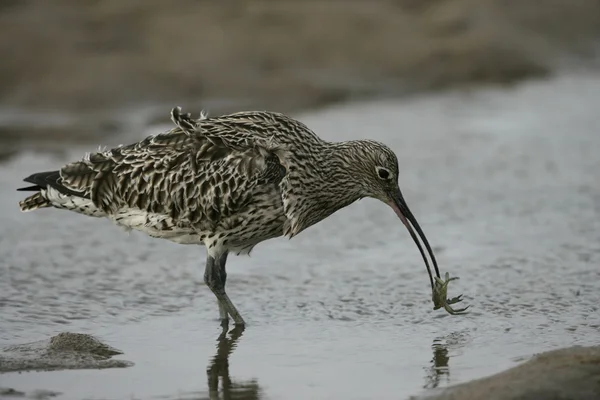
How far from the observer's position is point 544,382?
590 centimetres

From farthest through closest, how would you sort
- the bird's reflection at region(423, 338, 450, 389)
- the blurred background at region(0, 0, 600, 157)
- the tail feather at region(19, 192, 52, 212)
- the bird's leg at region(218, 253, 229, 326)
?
the blurred background at region(0, 0, 600, 157) < the tail feather at region(19, 192, 52, 212) < the bird's leg at region(218, 253, 229, 326) < the bird's reflection at region(423, 338, 450, 389)

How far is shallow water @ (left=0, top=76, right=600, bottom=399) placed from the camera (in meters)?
6.82

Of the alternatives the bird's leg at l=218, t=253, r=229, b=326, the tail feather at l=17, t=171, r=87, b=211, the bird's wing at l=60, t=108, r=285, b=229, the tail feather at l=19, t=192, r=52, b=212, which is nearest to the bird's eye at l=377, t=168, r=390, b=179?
the bird's wing at l=60, t=108, r=285, b=229

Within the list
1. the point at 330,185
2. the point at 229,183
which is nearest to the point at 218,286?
the point at 229,183

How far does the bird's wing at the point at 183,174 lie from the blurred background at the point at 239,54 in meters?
4.52

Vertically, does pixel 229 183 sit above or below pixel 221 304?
above

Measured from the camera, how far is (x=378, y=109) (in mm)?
14352

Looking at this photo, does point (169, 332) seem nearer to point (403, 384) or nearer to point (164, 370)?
point (164, 370)

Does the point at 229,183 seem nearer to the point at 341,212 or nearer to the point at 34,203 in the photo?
the point at 34,203

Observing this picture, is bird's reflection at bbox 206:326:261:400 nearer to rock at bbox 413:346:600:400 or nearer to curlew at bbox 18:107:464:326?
curlew at bbox 18:107:464:326

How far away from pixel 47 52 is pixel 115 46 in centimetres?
82

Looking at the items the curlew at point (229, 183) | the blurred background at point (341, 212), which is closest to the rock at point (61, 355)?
the blurred background at point (341, 212)

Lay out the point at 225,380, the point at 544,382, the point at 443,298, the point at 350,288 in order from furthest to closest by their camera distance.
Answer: the point at 350,288
the point at 443,298
the point at 225,380
the point at 544,382

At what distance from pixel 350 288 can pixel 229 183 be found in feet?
4.20
